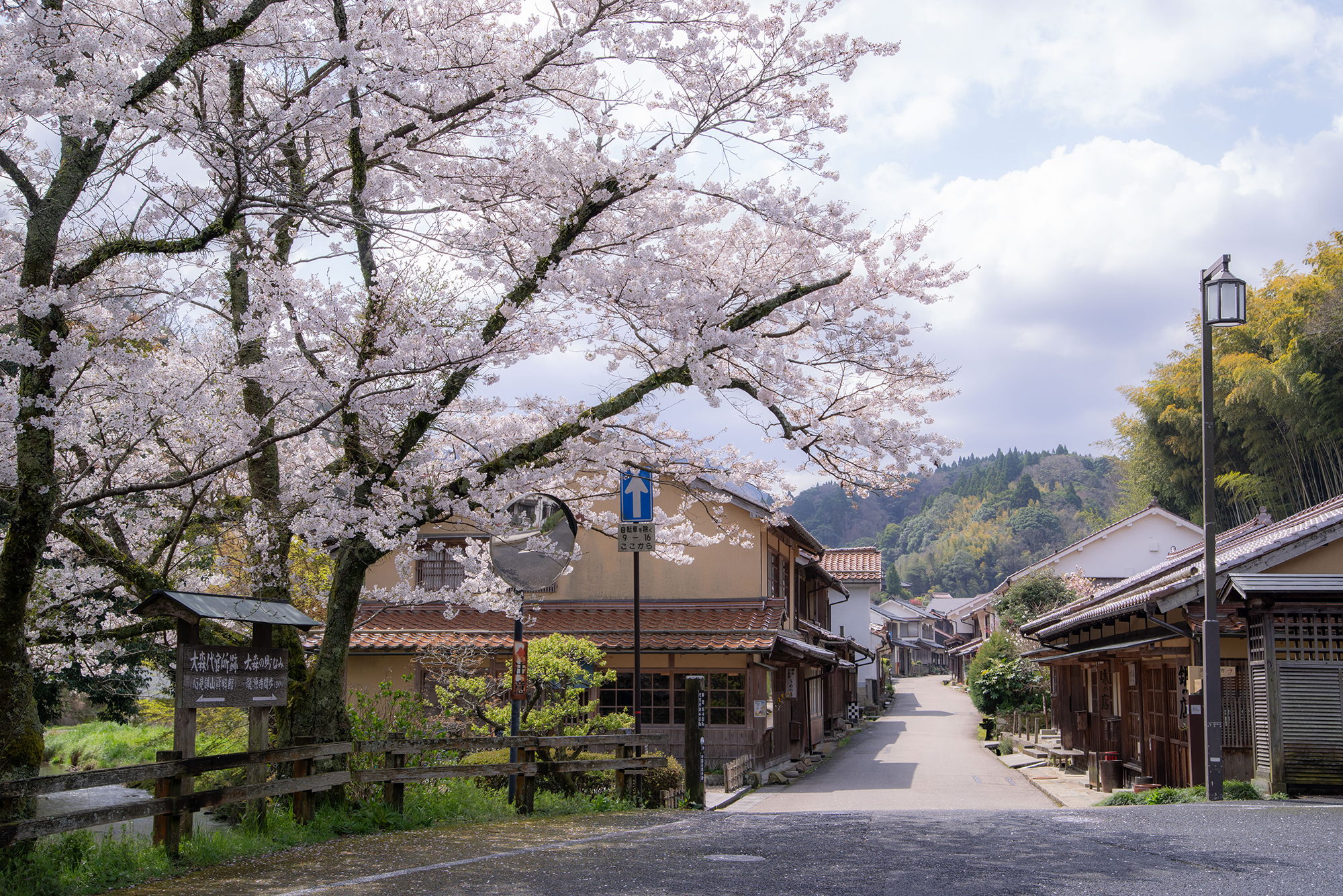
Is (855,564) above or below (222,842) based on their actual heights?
above

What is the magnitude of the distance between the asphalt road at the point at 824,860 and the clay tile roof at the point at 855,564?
3831 centimetres

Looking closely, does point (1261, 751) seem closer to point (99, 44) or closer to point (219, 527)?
point (219, 527)

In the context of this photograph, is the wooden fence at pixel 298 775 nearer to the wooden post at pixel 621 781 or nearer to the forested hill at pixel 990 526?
the wooden post at pixel 621 781

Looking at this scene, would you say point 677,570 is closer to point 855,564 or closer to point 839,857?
point 839,857

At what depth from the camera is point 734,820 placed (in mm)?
10711

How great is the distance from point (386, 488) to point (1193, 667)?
1151cm

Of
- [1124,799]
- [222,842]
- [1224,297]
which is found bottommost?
[1124,799]

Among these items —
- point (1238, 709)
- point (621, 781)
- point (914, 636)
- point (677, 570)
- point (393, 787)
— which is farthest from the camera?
point (914, 636)

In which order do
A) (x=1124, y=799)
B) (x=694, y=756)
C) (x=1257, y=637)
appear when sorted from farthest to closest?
(x=1124, y=799), (x=1257, y=637), (x=694, y=756)

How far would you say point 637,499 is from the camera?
1341 cm

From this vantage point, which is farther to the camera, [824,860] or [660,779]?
[660,779]

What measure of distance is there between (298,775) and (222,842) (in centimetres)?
158

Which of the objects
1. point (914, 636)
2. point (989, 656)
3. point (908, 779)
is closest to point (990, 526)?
point (914, 636)

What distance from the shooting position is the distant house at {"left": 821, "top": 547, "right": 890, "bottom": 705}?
→ 4856 centimetres
